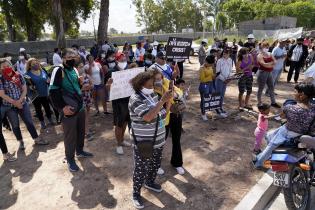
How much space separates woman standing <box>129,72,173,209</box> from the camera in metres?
3.52

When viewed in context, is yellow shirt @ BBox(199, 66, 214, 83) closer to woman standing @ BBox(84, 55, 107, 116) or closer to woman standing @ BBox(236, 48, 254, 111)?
woman standing @ BBox(236, 48, 254, 111)

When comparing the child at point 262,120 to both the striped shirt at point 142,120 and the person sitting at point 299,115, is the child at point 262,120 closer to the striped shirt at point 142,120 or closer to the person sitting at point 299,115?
the person sitting at point 299,115

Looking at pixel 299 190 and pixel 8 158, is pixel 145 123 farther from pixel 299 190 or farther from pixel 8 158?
pixel 8 158

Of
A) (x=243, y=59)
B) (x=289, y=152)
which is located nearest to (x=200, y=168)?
(x=289, y=152)

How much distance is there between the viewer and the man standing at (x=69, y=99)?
464cm

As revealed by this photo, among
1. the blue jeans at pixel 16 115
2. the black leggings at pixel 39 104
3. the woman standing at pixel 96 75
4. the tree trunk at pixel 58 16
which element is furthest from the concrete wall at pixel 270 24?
the blue jeans at pixel 16 115

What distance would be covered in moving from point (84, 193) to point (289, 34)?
94.8 ft

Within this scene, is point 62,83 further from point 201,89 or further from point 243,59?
point 243,59

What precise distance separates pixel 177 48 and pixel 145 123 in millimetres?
2977

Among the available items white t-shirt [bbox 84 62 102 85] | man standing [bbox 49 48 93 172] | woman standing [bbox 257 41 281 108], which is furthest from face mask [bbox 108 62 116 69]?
woman standing [bbox 257 41 281 108]

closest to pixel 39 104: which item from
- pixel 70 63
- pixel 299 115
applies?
pixel 70 63

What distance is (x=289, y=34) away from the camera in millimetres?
28734

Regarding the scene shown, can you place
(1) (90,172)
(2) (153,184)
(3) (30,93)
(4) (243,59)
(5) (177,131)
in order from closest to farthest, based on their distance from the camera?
(2) (153,184) < (5) (177,131) < (1) (90,172) < (3) (30,93) < (4) (243,59)

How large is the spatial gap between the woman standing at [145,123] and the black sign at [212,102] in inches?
137
